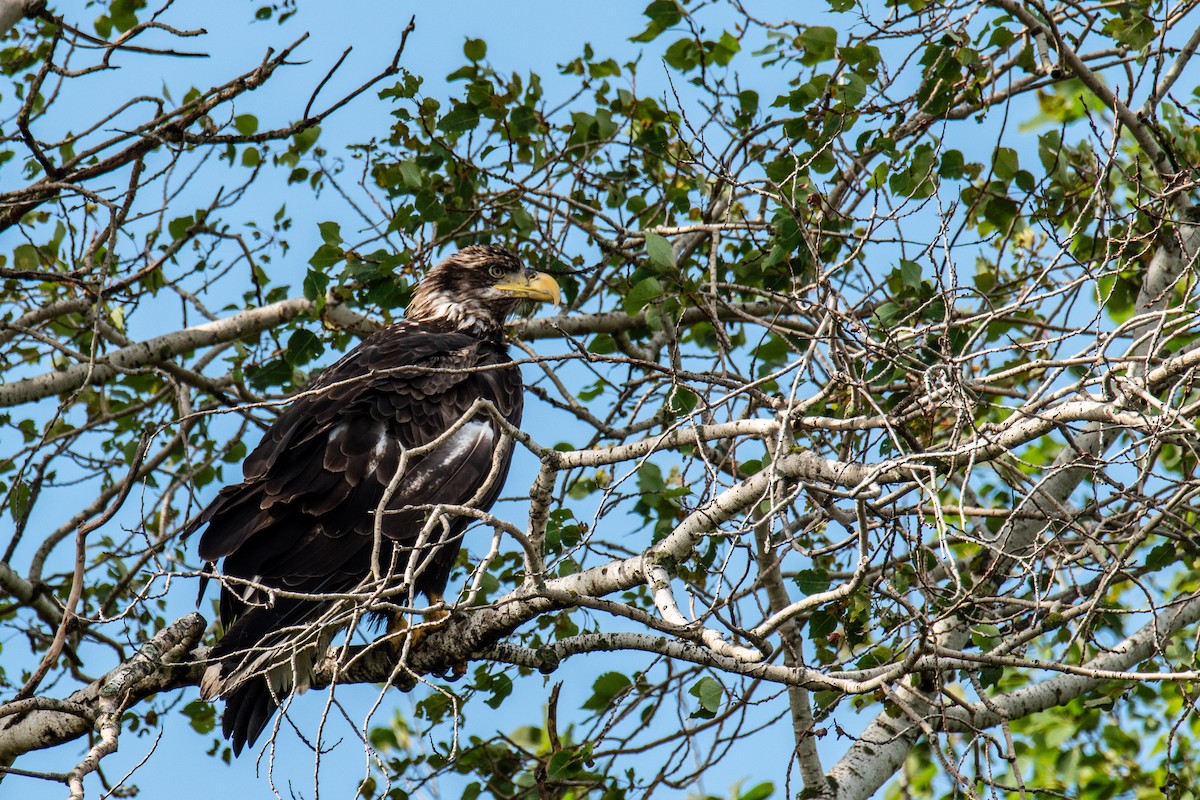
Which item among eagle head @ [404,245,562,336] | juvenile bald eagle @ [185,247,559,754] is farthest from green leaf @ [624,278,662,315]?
eagle head @ [404,245,562,336]

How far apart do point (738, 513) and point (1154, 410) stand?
1.14 meters

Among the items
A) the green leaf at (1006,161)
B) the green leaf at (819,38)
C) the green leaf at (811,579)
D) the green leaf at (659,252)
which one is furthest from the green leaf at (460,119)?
the green leaf at (811,579)

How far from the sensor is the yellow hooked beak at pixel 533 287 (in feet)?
19.4

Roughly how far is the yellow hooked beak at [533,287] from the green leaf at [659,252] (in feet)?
6.62

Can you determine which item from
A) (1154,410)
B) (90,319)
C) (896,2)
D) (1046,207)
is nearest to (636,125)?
(896,2)

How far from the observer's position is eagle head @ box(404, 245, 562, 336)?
6297mm

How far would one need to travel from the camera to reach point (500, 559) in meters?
5.38

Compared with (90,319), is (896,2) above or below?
A: below

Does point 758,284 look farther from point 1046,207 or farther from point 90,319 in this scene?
point 90,319

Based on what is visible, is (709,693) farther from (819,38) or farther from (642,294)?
(819,38)

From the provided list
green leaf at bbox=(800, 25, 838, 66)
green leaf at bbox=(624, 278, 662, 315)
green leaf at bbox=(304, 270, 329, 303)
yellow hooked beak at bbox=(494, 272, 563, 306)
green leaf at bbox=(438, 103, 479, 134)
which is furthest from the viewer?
yellow hooked beak at bbox=(494, 272, 563, 306)

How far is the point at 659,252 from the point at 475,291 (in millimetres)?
2684

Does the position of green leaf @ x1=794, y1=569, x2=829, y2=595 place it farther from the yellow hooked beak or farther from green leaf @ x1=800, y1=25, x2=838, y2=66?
the yellow hooked beak

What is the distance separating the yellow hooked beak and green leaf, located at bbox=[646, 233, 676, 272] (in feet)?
6.62
